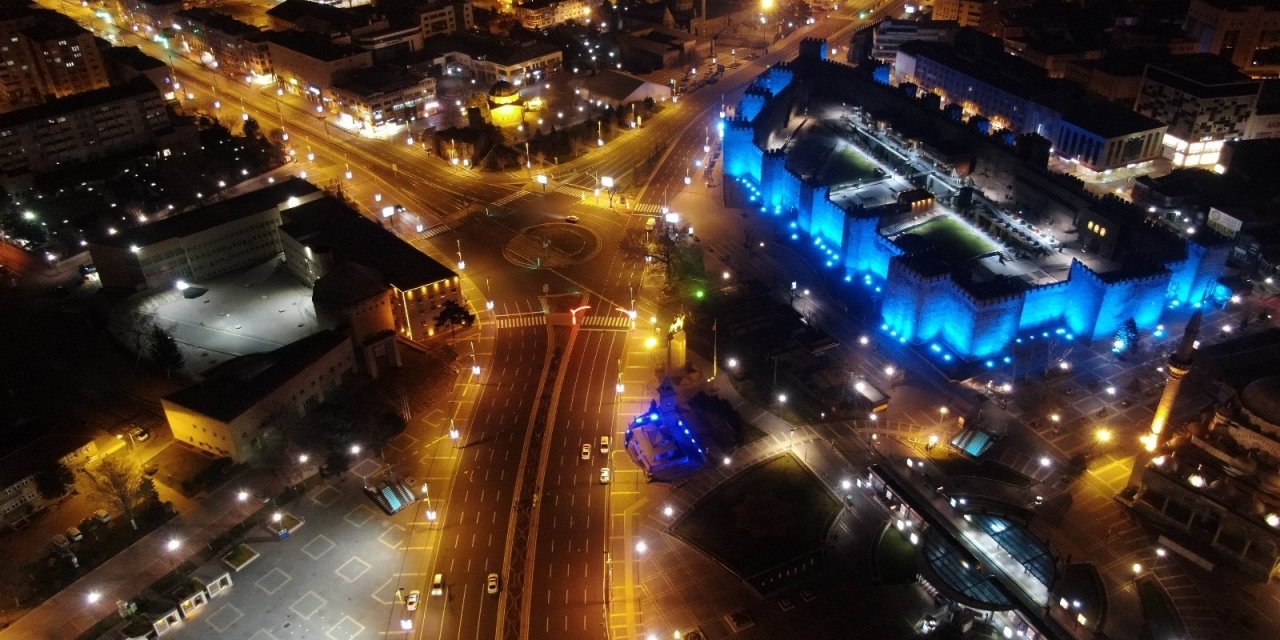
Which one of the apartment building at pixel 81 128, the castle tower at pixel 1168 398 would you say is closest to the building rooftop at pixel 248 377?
the apartment building at pixel 81 128

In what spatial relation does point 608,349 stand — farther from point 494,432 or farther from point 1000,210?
point 1000,210

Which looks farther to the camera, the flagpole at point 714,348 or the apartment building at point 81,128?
the apartment building at point 81,128

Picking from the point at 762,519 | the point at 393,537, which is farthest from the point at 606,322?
the point at 393,537

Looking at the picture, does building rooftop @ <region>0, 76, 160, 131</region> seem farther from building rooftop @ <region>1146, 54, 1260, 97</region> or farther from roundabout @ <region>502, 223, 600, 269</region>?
building rooftop @ <region>1146, 54, 1260, 97</region>

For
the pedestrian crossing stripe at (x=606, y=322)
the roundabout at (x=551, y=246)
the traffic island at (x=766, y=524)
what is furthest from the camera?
the roundabout at (x=551, y=246)

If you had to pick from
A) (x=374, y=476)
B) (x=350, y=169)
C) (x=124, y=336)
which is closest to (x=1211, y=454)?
(x=374, y=476)

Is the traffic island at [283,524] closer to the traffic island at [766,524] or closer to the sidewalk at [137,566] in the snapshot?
the sidewalk at [137,566]

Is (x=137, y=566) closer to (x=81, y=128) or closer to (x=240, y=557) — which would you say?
(x=240, y=557)
